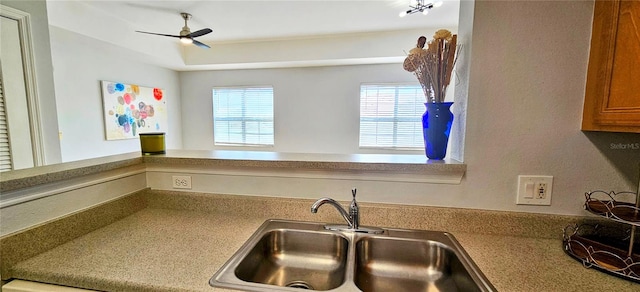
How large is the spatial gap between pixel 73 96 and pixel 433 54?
14.6 ft

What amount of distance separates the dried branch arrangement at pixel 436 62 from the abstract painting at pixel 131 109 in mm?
4549

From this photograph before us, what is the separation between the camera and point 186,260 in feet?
2.62

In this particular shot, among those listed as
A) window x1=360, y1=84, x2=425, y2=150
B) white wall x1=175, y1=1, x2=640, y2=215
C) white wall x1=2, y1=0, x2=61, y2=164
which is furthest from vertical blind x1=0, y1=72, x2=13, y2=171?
window x1=360, y1=84, x2=425, y2=150

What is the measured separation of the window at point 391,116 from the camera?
15.2ft

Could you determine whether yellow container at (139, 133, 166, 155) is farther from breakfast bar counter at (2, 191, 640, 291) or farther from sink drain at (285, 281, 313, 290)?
sink drain at (285, 281, 313, 290)

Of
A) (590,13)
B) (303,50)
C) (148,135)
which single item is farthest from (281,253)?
(303,50)

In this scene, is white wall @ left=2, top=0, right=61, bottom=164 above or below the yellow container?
above

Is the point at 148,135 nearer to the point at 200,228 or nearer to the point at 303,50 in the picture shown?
the point at 200,228

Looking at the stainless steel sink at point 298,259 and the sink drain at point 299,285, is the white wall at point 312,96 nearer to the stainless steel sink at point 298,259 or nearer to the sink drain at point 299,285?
the stainless steel sink at point 298,259

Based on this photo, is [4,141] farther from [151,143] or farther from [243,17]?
[243,17]

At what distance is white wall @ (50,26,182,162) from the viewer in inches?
129

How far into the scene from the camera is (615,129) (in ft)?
2.51

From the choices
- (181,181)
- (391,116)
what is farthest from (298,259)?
(391,116)

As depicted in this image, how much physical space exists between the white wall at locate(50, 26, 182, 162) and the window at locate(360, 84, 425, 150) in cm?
398
